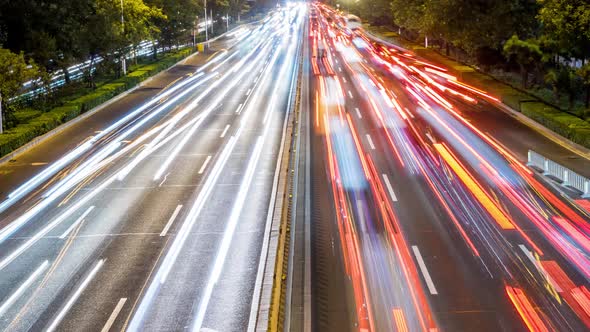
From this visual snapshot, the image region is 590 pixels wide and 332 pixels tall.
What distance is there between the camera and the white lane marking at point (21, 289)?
17328mm

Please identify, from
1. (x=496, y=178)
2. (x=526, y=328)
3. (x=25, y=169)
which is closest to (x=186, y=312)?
(x=526, y=328)

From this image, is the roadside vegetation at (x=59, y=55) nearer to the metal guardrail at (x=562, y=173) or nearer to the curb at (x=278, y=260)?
the curb at (x=278, y=260)

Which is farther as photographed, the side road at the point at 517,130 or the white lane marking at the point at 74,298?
the side road at the point at 517,130

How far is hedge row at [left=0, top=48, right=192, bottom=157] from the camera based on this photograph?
36156 mm

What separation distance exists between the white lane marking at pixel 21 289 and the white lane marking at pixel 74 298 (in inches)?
59.5

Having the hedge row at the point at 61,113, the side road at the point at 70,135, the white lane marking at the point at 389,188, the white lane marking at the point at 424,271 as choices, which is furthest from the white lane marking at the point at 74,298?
the hedge row at the point at 61,113

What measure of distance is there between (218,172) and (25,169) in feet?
31.6

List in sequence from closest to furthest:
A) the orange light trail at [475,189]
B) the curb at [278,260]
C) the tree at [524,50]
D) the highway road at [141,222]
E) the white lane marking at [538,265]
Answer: the curb at [278,260], the highway road at [141,222], the white lane marking at [538,265], the orange light trail at [475,189], the tree at [524,50]

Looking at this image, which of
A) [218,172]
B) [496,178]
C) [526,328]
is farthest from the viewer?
[218,172]

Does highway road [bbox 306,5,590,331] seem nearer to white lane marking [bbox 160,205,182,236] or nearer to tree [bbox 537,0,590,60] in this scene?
white lane marking [bbox 160,205,182,236]

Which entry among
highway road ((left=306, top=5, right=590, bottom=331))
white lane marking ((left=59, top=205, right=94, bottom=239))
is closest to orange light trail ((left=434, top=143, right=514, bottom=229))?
highway road ((left=306, top=5, right=590, bottom=331))

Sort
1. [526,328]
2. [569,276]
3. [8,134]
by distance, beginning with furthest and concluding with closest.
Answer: [8,134] < [569,276] < [526,328]

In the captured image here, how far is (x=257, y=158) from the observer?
33.6 m

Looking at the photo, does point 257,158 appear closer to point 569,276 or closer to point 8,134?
point 8,134
